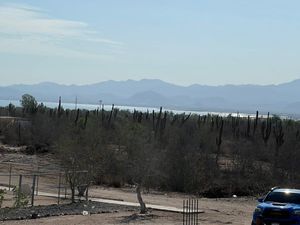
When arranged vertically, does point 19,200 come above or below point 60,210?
above

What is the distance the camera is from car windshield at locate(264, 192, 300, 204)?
64.3 feet

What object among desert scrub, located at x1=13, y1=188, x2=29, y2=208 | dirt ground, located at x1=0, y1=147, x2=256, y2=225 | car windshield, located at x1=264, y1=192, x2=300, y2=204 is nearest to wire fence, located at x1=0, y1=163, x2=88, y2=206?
desert scrub, located at x1=13, y1=188, x2=29, y2=208

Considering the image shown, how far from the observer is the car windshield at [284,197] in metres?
19.6

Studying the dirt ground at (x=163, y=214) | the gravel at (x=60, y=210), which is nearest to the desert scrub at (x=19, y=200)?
the gravel at (x=60, y=210)

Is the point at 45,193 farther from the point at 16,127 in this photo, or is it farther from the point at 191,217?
the point at 16,127

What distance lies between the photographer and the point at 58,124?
69812mm

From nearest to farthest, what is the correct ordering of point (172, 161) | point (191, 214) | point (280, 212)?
point (280, 212)
point (191, 214)
point (172, 161)

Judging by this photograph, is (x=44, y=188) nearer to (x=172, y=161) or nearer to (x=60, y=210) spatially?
(x=172, y=161)

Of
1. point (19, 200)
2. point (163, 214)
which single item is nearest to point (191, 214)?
point (163, 214)

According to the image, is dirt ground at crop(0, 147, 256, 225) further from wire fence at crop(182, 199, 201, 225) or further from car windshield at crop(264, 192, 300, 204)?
car windshield at crop(264, 192, 300, 204)

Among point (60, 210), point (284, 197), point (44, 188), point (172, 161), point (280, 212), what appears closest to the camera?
point (280, 212)

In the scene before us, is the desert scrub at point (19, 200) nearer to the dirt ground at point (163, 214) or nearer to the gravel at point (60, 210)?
the gravel at point (60, 210)

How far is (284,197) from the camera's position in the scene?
19844 mm

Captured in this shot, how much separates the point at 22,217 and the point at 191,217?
6615 millimetres
